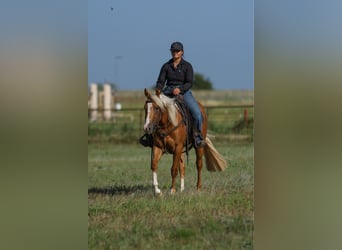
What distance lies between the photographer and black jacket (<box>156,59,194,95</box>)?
13.3 feet

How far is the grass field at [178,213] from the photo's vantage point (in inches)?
141

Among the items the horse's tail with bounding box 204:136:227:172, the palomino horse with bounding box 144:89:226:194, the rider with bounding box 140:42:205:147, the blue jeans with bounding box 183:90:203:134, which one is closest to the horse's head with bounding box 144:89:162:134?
the palomino horse with bounding box 144:89:226:194

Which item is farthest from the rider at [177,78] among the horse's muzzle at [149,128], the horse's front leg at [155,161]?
the horse's front leg at [155,161]

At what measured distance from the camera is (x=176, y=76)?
13.6 ft

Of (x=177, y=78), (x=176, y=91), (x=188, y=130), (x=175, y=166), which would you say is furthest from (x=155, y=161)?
(x=177, y=78)

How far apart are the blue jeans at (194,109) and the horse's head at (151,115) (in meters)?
0.24

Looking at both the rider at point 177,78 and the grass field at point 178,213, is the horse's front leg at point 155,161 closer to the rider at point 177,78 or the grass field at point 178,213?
the grass field at point 178,213

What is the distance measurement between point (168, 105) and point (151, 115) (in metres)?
0.17

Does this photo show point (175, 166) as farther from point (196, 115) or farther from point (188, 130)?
point (196, 115)

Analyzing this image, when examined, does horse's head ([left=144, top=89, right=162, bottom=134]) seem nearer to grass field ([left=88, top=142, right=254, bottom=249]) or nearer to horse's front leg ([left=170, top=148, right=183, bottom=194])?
horse's front leg ([left=170, top=148, right=183, bottom=194])

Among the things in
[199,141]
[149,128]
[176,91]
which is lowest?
[199,141]
